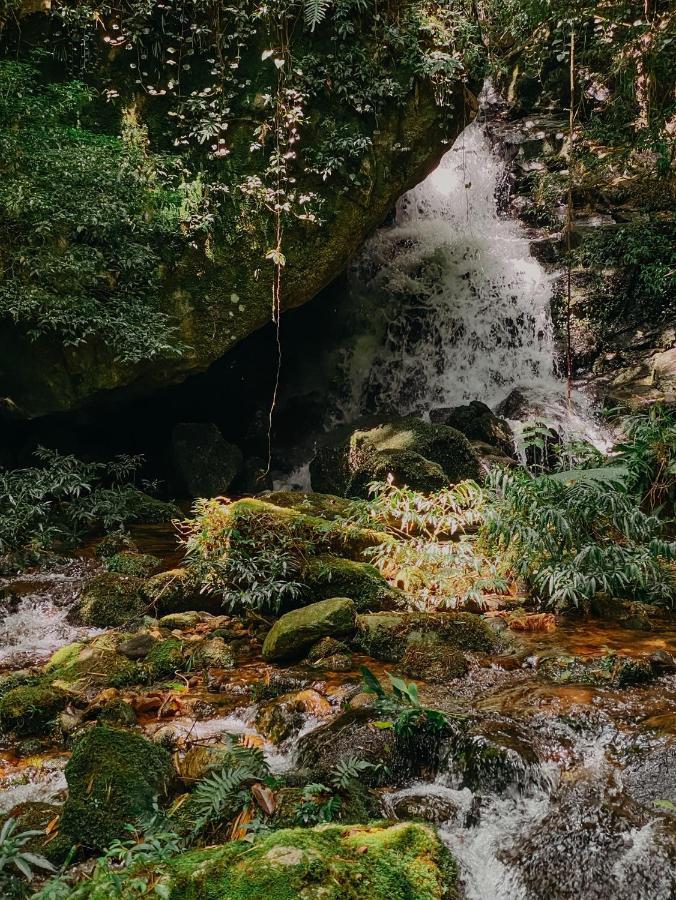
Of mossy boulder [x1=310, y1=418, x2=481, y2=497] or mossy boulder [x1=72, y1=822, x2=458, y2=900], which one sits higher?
mossy boulder [x1=310, y1=418, x2=481, y2=497]

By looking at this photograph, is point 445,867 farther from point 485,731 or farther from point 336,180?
point 336,180

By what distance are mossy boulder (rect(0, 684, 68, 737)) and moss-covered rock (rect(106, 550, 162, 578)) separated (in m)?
2.42

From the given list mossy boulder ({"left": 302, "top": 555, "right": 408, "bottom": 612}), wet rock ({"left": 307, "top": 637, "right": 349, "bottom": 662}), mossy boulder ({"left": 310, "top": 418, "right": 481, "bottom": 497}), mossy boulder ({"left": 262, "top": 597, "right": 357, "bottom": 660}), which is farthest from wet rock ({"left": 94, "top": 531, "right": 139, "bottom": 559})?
wet rock ({"left": 307, "top": 637, "right": 349, "bottom": 662})

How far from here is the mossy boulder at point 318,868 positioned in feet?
7.20

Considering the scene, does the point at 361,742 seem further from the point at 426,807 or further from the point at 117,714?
the point at 117,714

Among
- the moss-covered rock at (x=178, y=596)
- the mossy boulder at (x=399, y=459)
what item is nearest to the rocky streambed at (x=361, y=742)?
the moss-covered rock at (x=178, y=596)

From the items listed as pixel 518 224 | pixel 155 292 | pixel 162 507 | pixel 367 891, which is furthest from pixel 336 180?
pixel 367 891

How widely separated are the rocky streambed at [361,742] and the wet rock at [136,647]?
2 centimetres

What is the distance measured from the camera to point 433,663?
15.6 feet

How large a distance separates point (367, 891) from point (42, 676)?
3.37 meters

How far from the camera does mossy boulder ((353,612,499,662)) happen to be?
5.07 metres

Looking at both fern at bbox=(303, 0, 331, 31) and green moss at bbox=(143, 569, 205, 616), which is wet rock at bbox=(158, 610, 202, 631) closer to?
green moss at bbox=(143, 569, 205, 616)

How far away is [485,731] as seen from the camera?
3656 millimetres

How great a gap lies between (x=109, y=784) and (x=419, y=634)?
8.83 feet
